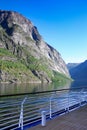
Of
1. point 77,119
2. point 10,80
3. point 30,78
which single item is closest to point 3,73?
point 10,80

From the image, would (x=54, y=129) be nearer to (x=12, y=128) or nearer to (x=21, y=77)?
(x=12, y=128)

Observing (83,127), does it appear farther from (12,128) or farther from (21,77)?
(21,77)

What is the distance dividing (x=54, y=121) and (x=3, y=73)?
572 feet

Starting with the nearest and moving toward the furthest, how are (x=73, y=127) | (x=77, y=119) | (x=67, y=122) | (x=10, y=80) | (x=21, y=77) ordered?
(x=73, y=127), (x=67, y=122), (x=77, y=119), (x=10, y=80), (x=21, y=77)

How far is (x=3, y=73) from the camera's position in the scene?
588ft

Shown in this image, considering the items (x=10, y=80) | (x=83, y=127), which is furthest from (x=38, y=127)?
(x=10, y=80)

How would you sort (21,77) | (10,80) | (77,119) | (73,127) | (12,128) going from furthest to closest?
1. (21,77)
2. (10,80)
3. (77,119)
4. (73,127)
5. (12,128)

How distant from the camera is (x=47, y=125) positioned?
7070 millimetres

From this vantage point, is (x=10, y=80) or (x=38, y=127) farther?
(x=10, y=80)

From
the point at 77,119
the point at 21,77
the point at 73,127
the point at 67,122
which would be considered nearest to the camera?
the point at 73,127

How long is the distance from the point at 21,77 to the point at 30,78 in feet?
28.4

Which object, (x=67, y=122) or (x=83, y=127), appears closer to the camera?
(x=83, y=127)

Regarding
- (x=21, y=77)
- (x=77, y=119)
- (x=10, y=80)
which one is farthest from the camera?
(x=21, y=77)

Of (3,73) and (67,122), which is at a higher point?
(3,73)
